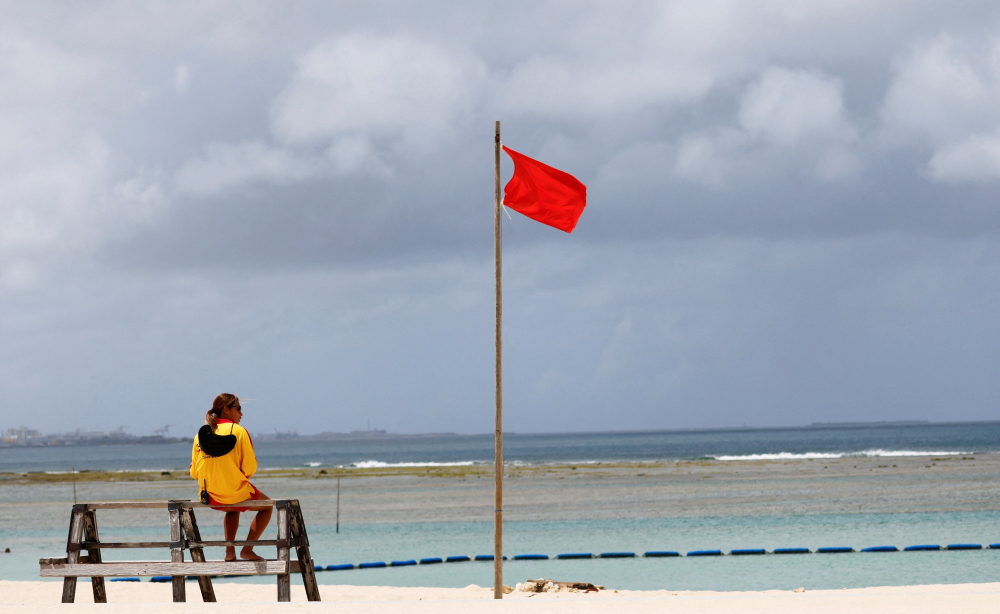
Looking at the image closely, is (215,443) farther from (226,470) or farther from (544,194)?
(544,194)

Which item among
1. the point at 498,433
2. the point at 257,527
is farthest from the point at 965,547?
the point at 257,527

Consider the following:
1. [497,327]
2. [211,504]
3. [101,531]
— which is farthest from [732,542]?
[101,531]

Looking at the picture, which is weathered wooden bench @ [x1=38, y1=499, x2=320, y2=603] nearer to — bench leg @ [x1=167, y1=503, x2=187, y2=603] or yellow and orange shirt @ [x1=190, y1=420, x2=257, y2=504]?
bench leg @ [x1=167, y1=503, x2=187, y2=603]

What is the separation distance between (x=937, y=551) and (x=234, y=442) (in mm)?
16596

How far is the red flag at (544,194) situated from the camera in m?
12.3

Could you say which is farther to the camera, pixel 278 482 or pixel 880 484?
pixel 278 482

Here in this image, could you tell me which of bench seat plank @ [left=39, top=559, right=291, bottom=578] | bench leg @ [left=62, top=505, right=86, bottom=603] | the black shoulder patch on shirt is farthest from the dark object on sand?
bench leg @ [left=62, top=505, right=86, bottom=603]

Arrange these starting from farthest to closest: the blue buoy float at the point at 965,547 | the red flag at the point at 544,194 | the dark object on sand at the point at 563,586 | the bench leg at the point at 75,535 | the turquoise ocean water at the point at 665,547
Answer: the blue buoy float at the point at 965,547, the turquoise ocean water at the point at 665,547, the dark object on sand at the point at 563,586, the red flag at the point at 544,194, the bench leg at the point at 75,535

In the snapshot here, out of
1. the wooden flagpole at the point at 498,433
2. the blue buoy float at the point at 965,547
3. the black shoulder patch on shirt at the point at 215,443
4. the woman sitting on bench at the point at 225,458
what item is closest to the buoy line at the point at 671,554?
the blue buoy float at the point at 965,547

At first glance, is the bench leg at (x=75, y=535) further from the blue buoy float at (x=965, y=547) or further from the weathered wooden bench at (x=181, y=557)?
the blue buoy float at (x=965, y=547)

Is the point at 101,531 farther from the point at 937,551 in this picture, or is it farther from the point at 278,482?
the point at 278,482

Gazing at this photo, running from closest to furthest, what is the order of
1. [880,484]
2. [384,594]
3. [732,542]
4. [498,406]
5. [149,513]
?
[498,406] < [384,594] < [732,542] < [149,513] < [880,484]

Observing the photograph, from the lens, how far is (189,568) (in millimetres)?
9461

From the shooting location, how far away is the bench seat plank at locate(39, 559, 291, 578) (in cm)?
933
